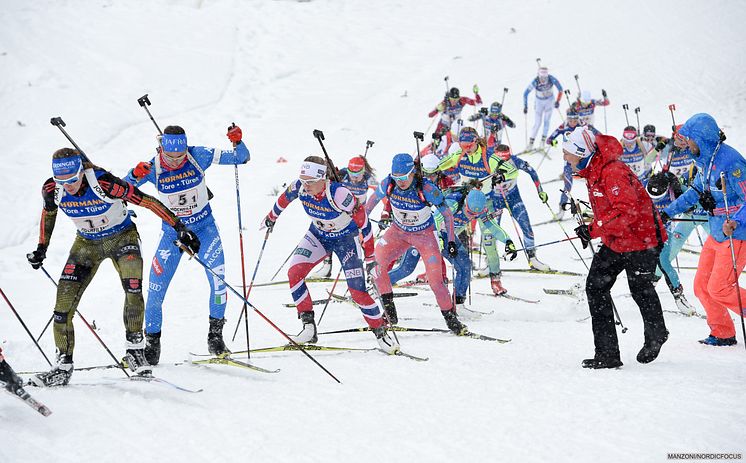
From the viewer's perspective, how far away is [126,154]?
56.6ft

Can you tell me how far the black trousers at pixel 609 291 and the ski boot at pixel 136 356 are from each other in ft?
11.7

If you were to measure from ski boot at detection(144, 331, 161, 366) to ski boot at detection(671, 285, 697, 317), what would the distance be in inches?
221

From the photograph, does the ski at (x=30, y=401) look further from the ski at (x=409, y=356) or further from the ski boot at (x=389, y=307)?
the ski boot at (x=389, y=307)

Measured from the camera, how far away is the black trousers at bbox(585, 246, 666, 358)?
533cm

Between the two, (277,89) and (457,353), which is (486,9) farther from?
(457,353)

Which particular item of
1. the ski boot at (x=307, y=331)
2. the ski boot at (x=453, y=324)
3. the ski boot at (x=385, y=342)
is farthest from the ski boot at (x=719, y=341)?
the ski boot at (x=307, y=331)

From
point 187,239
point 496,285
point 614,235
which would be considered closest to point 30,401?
point 187,239

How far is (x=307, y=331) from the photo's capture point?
6.96m

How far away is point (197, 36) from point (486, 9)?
11817 millimetres

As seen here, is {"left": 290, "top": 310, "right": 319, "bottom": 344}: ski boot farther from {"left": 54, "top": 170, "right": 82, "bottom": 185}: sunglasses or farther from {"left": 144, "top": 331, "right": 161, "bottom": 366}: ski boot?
{"left": 54, "top": 170, "right": 82, "bottom": 185}: sunglasses

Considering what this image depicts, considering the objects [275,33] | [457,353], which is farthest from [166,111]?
[457,353]

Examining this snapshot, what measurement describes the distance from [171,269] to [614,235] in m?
3.94

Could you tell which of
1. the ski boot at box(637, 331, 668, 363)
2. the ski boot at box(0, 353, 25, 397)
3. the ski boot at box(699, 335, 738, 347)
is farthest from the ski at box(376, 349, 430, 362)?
the ski boot at box(0, 353, 25, 397)

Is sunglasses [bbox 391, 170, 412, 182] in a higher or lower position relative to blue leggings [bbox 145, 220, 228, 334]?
higher
